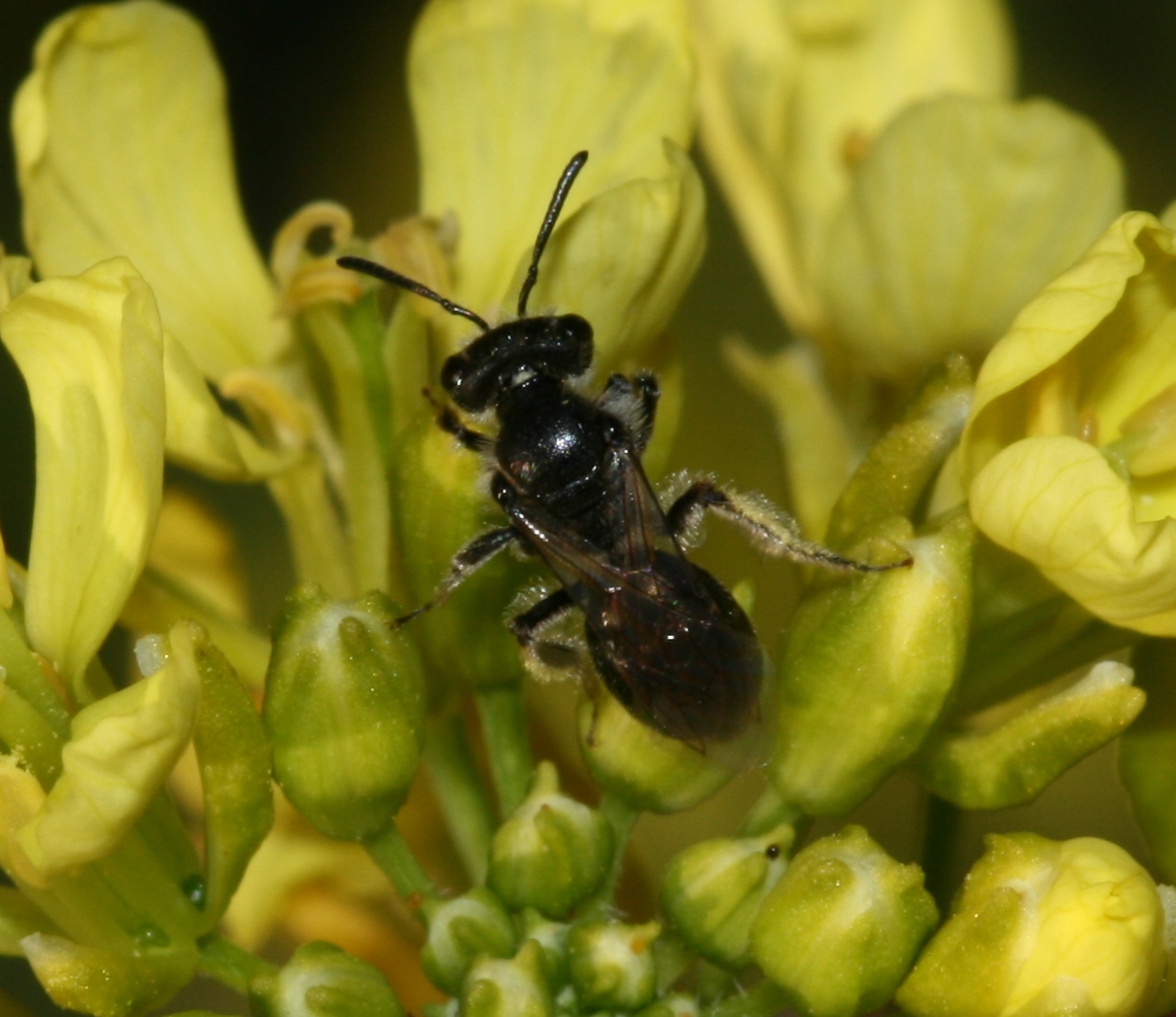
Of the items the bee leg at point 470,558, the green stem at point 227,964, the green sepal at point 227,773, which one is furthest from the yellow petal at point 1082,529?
the green stem at point 227,964

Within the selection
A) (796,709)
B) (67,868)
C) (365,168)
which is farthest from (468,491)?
(365,168)

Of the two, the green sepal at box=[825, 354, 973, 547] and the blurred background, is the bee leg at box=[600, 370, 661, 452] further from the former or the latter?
the blurred background

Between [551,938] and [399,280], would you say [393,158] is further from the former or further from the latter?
[551,938]

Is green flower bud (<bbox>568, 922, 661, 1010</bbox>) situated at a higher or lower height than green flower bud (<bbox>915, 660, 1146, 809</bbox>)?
lower

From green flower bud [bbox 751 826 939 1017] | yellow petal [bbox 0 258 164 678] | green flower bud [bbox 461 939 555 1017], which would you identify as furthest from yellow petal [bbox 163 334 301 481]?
green flower bud [bbox 751 826 939 1017]

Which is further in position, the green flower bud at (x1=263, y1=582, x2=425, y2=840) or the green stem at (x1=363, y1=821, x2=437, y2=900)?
the green stem at (x1=363, y1=821, x2=437, y2=900)

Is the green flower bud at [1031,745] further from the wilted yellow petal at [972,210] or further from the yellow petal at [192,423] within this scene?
the yellow petal at [192,423]

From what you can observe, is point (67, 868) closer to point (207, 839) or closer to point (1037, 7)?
point (207, 839)
